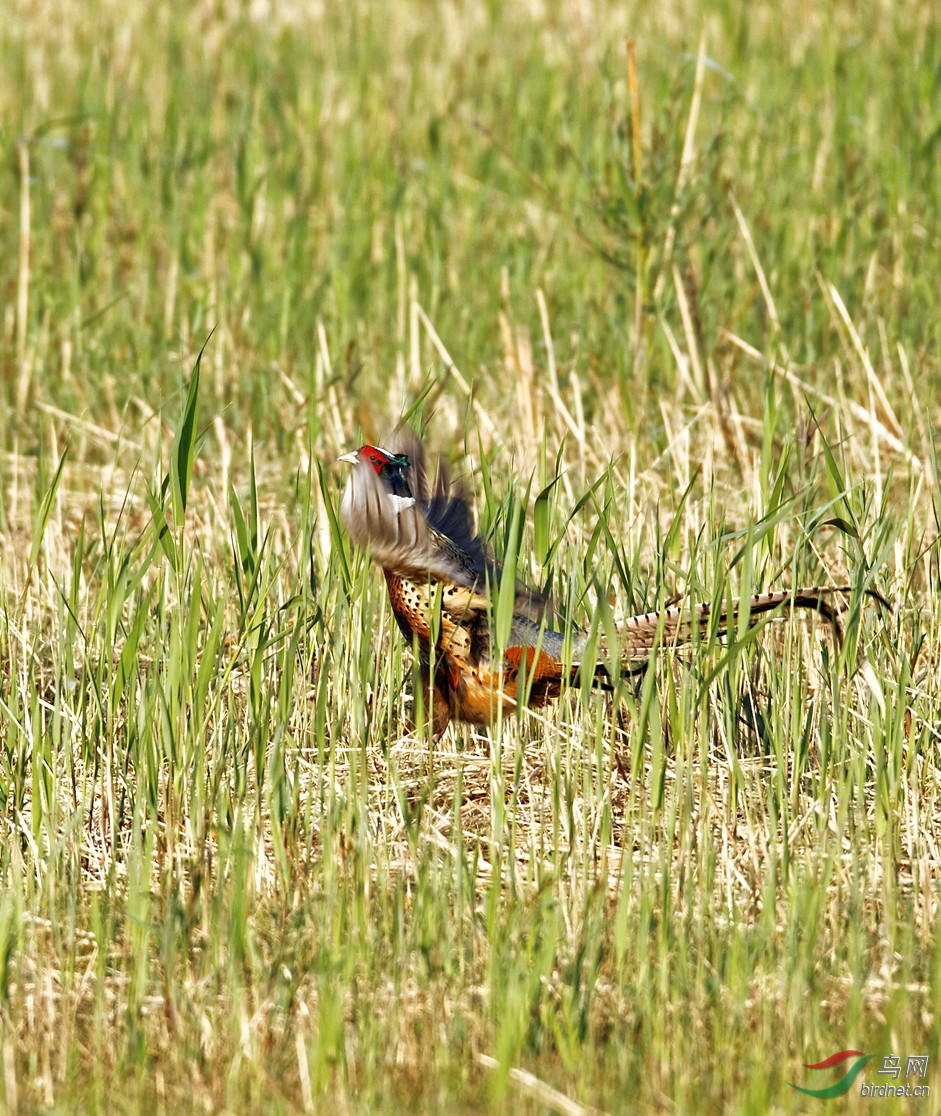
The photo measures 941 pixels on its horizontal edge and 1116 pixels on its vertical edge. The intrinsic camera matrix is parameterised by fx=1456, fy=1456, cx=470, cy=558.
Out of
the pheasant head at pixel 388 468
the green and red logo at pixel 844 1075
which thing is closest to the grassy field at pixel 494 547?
the green and red logo at pixel 844 1075

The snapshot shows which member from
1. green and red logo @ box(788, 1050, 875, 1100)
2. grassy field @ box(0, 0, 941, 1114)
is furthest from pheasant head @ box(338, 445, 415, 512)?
green and red logo @ box(788, 1050, 875, 1100)

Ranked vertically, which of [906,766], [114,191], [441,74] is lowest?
[906,766]

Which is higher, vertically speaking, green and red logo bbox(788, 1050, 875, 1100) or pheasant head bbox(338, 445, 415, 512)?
pheasant head bbox(338, 445, 415, 512)

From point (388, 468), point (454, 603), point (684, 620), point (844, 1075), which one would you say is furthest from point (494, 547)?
point (844, 1075)

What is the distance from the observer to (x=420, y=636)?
347 cm

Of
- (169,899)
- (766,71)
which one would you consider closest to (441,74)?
(766,71)

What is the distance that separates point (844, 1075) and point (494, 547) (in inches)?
61.1

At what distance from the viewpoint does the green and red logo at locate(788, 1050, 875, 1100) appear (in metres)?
2.26

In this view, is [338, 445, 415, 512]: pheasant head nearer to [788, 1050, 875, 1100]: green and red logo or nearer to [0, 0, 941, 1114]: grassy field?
[0, 0, 941, 1114]: grassy field

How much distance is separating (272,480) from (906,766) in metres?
2.78

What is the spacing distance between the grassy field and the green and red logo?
0.02 m

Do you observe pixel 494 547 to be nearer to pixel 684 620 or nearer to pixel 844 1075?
pixel 684 620

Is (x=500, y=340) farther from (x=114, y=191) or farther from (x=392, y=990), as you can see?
(x=392, y=990)

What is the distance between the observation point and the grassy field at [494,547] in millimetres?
2469
